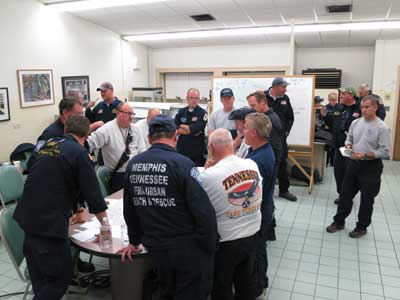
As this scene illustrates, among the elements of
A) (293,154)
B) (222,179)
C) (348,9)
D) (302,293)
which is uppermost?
(348,9)

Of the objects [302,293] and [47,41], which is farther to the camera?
[47,41]

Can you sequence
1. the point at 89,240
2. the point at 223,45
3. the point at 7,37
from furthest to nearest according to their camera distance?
1. the point at 223,45
2. the point at 7,37
3. the point at 89,240

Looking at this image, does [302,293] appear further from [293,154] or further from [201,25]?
[201,25]

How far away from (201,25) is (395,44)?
15.2 feet

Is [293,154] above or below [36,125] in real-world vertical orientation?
below

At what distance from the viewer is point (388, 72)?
802cm

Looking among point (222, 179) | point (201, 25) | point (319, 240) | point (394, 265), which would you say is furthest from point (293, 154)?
point (222, 179)

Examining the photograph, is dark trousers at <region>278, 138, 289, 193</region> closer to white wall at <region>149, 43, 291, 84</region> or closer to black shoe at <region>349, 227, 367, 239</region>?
black shoe at <region>349, 227, 367, 239</region>

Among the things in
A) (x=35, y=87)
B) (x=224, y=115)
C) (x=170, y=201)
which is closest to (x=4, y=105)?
(x=35, y=87)

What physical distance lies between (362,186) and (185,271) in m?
2.77

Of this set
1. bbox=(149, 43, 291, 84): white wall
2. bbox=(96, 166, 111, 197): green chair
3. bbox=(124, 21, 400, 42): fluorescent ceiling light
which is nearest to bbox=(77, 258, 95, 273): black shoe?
bbox=(96, 166, 111, 197): green chair

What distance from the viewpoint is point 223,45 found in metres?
9.05

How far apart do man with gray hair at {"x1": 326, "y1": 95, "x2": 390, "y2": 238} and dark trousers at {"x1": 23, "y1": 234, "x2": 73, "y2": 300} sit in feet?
10.0

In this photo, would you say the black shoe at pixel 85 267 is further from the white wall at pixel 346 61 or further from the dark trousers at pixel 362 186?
the white wall at pixel 346 61
